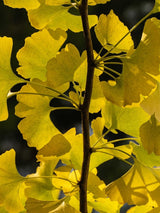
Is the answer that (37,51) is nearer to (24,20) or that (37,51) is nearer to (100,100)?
(100,100)

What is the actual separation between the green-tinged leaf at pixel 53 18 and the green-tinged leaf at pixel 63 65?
4cm

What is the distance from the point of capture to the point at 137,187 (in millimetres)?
368

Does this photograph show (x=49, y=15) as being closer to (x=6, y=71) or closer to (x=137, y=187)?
(x=6, y=71)

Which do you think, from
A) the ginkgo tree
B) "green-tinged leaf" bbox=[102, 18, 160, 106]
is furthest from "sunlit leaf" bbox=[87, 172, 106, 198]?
"green-tinged leaf" bbox=[102, 18, 160, 106]

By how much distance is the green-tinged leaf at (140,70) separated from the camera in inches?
12.4

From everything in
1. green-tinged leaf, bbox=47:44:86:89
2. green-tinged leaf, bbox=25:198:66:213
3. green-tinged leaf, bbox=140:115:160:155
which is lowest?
green-tinged leaf, bbox=25:198:66:213

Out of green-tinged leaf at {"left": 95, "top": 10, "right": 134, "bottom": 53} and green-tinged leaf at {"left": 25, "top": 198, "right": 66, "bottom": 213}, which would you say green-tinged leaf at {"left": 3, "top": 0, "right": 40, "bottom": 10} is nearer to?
green-tinged leaf at {"left": 95, "top": 10, "right": 134, "bottom": 53}

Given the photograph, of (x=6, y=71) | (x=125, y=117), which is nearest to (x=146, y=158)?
(x=125, y=117)

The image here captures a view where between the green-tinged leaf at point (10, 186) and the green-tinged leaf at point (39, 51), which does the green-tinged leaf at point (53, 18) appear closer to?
the green-tinged leaf at point (39, 51)

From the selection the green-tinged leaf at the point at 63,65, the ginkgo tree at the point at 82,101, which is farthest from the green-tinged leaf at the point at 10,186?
the green-tinged leaf at the point at 63,65

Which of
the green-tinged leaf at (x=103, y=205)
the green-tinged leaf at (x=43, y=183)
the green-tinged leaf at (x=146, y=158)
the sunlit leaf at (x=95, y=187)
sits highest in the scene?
the green-tinged leaf at (x=146, y=158)

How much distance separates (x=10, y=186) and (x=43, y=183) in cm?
3

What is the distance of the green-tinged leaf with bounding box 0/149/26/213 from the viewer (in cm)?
40

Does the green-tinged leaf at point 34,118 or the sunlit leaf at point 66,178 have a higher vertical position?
the green-tinged leaf at point 34,118
